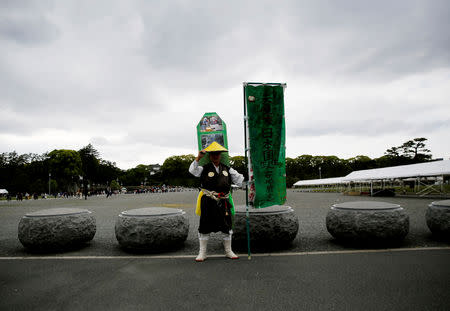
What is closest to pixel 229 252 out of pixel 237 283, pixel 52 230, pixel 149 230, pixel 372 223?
pixel 237 283

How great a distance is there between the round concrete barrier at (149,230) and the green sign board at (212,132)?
1544mm

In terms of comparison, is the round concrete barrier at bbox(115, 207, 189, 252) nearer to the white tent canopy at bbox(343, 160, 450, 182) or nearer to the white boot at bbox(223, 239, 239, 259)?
the white boot at bbox(223, 239, 239, 259)

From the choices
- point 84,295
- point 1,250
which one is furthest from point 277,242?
point 1,250

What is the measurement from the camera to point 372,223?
5.47 metres

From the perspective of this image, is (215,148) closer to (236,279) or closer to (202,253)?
(202,253)

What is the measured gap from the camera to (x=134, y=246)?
18.1 feet

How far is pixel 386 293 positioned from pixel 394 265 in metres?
1.22

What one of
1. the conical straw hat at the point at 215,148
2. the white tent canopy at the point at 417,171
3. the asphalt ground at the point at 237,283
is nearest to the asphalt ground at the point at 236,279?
the asphalt ground at the point at 237,283

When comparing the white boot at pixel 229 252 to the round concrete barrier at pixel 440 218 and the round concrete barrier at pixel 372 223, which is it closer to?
the round concrete barrier at pixel 372 223

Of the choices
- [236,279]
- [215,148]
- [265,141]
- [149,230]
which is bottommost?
[236,279]

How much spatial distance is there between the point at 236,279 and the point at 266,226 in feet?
5.44

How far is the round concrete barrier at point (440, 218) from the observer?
5.70 meters

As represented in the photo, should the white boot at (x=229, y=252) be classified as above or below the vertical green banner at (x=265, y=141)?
below

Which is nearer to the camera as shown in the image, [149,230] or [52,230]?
[149,230]
